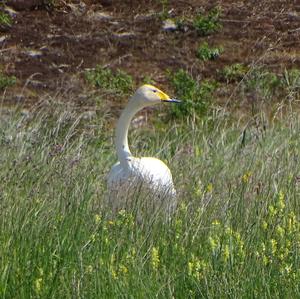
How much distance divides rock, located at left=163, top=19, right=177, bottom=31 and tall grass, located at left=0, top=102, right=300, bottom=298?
7.03 m

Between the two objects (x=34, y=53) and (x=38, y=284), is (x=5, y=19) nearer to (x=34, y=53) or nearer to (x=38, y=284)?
(x=34, y=53)

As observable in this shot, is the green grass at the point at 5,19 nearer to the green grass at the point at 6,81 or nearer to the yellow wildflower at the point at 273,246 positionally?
the green grass at the point at 6,81

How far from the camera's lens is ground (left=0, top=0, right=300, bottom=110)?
1449cm

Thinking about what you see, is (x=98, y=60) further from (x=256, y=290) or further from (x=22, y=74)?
(x=256, y=290)

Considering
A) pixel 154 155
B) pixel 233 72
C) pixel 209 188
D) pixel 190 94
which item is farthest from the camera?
pixel 233 72

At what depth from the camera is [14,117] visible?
35.9 feet

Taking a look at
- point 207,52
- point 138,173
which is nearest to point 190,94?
point 207,52

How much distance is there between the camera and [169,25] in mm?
15844

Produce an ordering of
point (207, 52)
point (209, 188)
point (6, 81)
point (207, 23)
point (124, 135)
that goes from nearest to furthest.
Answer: point (209, 188) < point (124, 135) < point (6, 81) < point (207, 52) < point (207, 23)

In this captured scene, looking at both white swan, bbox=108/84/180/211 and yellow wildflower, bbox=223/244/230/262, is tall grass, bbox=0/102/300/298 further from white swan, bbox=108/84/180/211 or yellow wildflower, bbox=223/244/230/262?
white swan, bbox=108/84/180/211

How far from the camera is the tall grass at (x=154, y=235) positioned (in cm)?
619

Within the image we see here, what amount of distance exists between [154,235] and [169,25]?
9.20 m

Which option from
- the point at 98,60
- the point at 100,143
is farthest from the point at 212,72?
the point at 100,143

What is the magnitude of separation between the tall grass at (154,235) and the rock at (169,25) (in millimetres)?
7029
